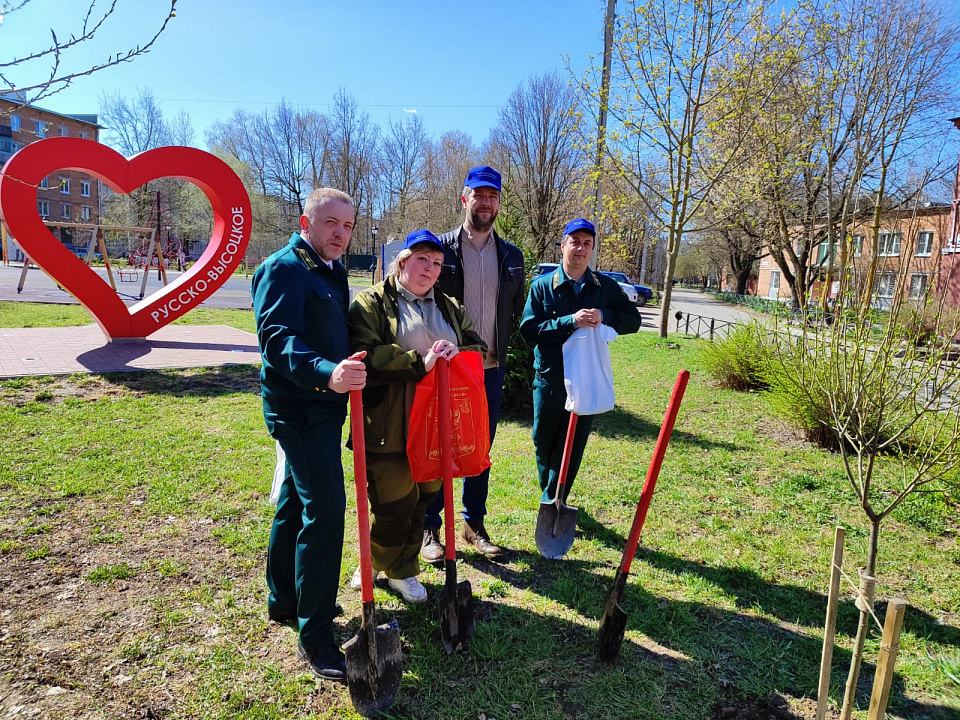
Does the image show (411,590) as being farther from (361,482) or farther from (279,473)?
(361,482)

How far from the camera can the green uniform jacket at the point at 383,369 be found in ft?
8.36

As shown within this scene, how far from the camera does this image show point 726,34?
42.3 feet

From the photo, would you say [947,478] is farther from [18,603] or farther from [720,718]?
[18,603]

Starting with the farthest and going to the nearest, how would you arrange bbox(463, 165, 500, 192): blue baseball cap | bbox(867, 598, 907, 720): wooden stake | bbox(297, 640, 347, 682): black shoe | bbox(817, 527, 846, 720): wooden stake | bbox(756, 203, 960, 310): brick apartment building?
1. bbox(463, 165, 500, 192): blue baseball cap
2. bbox(756, 203, 960, 310): brick apartment building
3. bbox(297, 640, 347, 682): black shoe
4. bbox(817, 527, 846, 720): wooden stake
5. bbox(867, 598, 907, 720): wooden stake

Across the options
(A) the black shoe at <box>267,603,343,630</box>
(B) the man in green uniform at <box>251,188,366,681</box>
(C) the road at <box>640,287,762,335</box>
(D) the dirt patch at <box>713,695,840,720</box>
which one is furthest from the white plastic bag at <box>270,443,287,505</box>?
(C) the road at <box>640,287,762,335</box>

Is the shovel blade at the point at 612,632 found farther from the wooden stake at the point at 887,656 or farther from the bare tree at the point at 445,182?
the bare tree at the point at 445,182

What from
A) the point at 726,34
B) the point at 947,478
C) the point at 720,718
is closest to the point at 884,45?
the point at 726,34

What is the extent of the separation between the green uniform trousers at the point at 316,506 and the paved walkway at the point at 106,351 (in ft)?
21.1

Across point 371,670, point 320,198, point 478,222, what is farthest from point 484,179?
point 371,670

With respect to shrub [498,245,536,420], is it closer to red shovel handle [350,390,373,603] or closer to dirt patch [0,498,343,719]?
dirt patch [0,498,343,719]

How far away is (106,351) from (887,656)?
9834mm

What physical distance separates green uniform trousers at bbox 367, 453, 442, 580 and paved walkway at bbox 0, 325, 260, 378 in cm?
630

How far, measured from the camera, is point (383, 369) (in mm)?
2514

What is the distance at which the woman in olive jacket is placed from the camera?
101 inches
